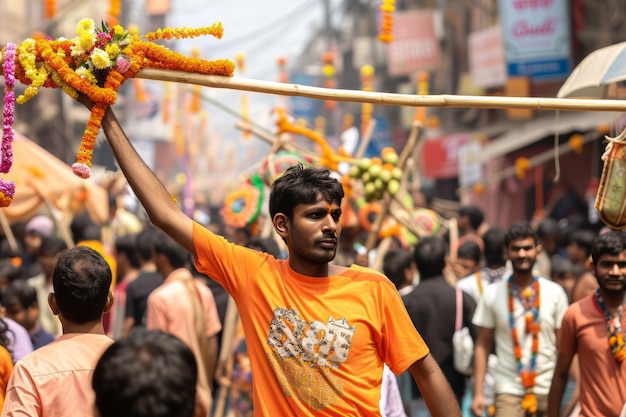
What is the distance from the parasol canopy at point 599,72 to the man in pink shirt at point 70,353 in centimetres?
265

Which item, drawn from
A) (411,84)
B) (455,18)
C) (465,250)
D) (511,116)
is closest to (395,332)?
(465,250)

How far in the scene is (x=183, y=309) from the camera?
719 centimetres

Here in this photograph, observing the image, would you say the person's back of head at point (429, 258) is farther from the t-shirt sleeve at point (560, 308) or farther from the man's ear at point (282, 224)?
the man's ear at point (282, 224)

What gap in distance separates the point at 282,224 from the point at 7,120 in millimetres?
1179

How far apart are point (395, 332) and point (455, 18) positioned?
93.5ft

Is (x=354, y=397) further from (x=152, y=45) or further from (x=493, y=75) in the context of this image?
(x=493, y=75)

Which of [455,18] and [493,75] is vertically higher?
[455,18]

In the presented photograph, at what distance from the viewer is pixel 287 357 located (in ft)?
12.8

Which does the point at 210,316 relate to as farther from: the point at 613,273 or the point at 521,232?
the point at 613,273

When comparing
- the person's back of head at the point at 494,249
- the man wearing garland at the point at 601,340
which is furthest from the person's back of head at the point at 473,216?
the man wearing garland at the point at 601,340

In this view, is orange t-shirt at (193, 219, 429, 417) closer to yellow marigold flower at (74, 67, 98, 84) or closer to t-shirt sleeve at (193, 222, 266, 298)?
t-shirt sleeve at (193, 222, 266, 298)

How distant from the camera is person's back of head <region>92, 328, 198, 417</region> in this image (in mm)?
2373

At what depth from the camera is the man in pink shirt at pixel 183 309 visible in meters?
7.14

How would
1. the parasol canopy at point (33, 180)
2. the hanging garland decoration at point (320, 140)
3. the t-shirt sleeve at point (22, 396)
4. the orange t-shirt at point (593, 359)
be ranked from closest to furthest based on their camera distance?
the t-shirt sleeve at point (22, 396)
the orange t-shirt at point (593, 359)
the hanging garland decoration at point (320, 140)
the parasol canopy at point (33, 180)
